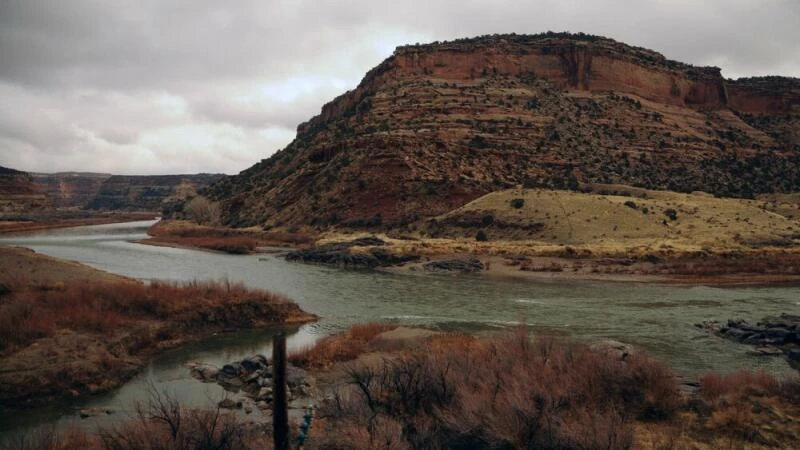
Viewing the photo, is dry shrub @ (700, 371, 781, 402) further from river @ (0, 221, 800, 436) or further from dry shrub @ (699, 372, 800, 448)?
river @ (0, 221, 800, 436)

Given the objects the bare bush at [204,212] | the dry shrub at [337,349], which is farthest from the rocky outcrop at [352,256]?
the bare bush at [204,212]

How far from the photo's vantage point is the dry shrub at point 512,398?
914cm

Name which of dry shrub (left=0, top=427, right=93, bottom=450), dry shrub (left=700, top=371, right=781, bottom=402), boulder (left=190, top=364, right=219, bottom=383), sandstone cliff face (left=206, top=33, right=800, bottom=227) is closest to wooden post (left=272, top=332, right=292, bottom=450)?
dry shrub (left=0, top=427, right=93, bottom=450)

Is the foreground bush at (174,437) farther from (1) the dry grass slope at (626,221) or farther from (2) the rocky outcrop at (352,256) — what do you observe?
(1) the dry grass slope at (626,221)

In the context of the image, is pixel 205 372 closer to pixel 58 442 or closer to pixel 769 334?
pixel 58 442

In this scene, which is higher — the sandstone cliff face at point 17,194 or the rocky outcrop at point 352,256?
the sandstone cliff face at point 17,194

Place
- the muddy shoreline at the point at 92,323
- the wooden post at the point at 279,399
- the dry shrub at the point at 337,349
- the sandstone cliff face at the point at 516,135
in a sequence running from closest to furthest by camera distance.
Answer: the wooden post at the point at 279,399, the muddy shoreline at the point at 92,323, the dry shrub at the point at 337,349, the sandstone cliff face at the point at 516,135

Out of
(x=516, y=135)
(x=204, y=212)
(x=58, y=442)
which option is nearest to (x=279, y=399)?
(x=58, y=442)

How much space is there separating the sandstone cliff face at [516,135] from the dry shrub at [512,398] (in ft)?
159

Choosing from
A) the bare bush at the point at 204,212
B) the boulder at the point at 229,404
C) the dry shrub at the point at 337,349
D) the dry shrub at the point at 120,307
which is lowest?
the boulder at the point at 229,404

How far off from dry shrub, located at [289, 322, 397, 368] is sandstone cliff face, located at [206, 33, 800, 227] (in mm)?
41661

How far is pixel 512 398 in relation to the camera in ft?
32.3

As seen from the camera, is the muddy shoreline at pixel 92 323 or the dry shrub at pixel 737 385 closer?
the dry shrub at pixel 737 385

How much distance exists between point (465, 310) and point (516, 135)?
166 ft
